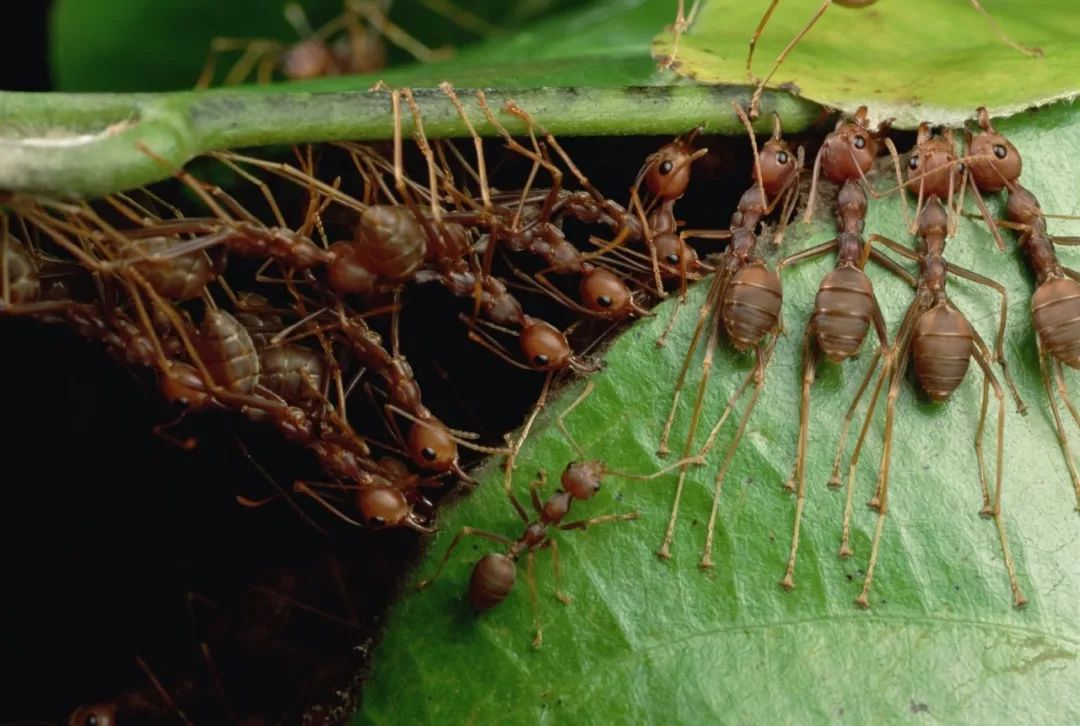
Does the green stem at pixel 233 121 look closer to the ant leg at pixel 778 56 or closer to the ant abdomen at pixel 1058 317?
the ant leg at pixel 778 56

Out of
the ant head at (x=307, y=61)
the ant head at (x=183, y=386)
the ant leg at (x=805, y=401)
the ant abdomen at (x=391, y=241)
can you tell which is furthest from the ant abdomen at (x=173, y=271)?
the ant head at (x=307, y=61)

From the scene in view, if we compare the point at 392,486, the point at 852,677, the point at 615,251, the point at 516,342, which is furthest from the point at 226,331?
the point at 852,677

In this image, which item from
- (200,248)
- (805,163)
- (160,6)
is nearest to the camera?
(200,248)

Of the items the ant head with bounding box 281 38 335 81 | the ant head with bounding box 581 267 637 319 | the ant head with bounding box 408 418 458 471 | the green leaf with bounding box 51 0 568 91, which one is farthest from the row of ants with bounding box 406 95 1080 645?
the ant head with bounding box 281 38 335 81

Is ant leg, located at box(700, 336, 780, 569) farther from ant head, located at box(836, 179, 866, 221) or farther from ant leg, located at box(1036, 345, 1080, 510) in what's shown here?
ant leg, located at box(1036, 345, 1080, 510)

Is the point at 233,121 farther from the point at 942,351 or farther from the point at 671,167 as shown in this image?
the point at 942,351

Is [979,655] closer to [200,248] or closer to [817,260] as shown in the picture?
[817,260]
